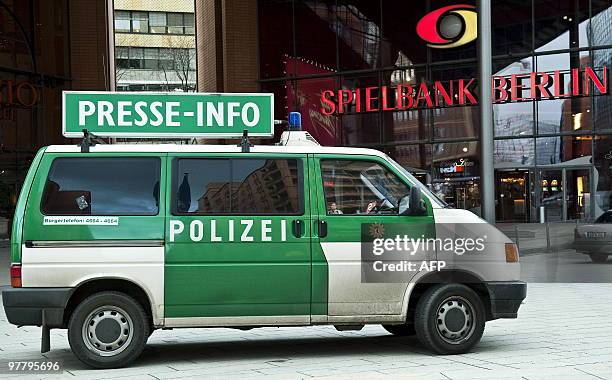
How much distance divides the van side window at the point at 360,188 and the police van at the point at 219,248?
0.01 m

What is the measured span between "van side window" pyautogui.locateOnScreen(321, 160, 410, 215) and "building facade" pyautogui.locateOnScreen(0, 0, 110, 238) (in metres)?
19.7

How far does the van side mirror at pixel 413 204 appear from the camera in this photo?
744 centimetres

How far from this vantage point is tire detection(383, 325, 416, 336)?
862 cm

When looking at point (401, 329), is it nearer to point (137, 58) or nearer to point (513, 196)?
point (513, 196)

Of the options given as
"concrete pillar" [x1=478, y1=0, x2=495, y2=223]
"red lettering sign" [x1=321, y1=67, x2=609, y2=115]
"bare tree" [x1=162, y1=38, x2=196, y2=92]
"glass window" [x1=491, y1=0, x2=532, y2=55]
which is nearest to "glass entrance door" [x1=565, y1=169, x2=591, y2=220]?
"red lettering sign" [x1=321, y1=67, x2=609, y2=115]

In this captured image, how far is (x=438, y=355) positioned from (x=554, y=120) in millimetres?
16609

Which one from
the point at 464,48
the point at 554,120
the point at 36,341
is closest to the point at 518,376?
the point at 36,341

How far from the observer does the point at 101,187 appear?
726cm

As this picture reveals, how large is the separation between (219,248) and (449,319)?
226 cm

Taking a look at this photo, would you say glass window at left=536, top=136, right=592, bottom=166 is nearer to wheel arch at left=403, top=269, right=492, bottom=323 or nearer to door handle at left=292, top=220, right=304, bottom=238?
wheel arch at left=403, top=269, right=492, bottom=323

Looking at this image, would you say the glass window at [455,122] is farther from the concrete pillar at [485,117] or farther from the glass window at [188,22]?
the glass window at [188,22]

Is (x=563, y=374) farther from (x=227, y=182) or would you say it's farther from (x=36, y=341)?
(x=36, y=341)

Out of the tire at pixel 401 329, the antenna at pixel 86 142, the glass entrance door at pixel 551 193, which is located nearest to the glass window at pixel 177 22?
the glass entrance door at pixel 551 193

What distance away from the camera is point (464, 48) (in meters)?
24.5
